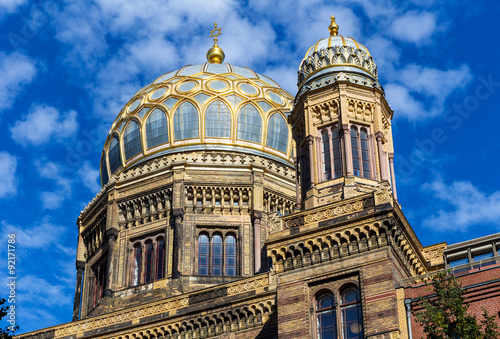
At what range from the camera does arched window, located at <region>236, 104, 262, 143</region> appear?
51.3 meters

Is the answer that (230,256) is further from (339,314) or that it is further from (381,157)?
(339,314)

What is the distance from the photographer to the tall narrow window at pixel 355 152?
36094 millimetres

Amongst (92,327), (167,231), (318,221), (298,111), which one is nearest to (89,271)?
(167,231)

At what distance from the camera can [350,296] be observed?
30359mm

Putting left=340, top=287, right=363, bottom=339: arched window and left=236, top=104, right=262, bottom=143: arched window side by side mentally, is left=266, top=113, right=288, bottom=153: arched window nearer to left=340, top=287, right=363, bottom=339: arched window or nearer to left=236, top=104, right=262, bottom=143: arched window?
left=236, top=104, right=262, bottom=143: arched window

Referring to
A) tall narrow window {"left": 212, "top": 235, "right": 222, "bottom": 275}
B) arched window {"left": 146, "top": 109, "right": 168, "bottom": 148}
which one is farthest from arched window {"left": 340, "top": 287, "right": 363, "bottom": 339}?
arched window {"left": 146, "top": 109, "right": 168, "bottom": 148}

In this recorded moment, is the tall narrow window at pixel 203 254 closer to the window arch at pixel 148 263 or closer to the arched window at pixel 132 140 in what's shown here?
the window arch at pixel 148 263

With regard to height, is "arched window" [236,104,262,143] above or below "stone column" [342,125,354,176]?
above

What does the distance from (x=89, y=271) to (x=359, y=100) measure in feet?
68.3

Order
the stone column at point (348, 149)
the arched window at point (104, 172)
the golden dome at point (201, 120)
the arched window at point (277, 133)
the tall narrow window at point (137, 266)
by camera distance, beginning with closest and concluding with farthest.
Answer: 1. the stone column at point (348, 149)
2. the tall narrow window at point (137, 266)
3. the golden dome at point (201, 120)
4. the arched window at point (277, 133)
5. the arched window at point (104, 172)

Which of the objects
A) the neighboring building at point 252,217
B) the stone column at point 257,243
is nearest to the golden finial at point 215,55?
the neighboring building at point 252,217

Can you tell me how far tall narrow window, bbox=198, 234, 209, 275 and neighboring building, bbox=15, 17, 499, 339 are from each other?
2.3 inches

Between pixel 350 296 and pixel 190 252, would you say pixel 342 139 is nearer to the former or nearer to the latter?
pixel 350 296

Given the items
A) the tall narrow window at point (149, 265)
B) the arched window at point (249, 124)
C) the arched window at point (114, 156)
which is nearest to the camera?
the tall narrow window at point (149, 265)
